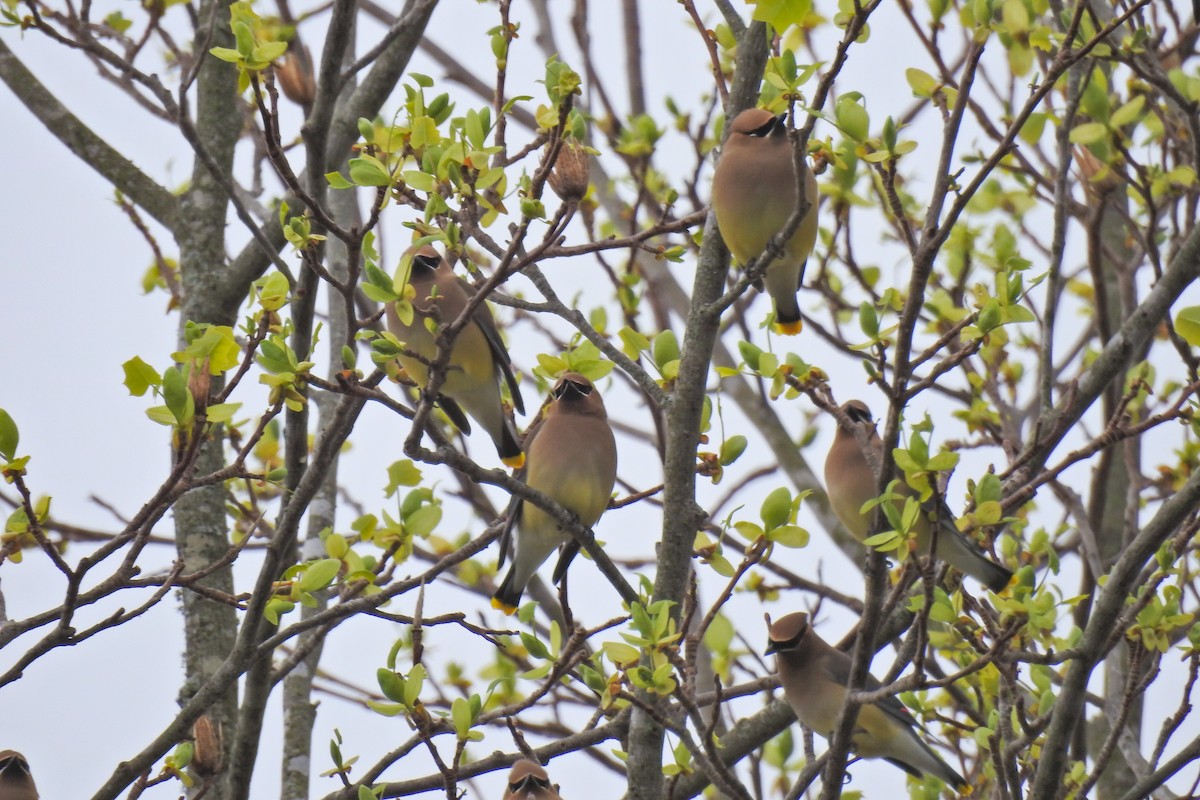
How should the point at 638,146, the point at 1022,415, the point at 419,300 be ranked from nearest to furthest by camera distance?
the point at 419,300, the point at 638,146, the point at 1022,415

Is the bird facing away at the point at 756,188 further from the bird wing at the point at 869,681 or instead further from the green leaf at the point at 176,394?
the green leaf at the point at 176,394

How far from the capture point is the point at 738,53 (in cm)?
389

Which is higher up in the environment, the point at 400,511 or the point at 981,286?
the point at 981,286

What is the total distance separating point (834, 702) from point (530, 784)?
1.27 metres

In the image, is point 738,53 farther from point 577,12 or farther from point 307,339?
point 577,12

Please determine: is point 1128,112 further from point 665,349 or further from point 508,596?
point 508,596

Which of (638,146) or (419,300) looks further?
(638,146)

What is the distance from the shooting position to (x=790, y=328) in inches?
205

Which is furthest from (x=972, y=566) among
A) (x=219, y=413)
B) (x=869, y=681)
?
(x=219, y=413)

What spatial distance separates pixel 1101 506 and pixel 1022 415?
543 millimetres

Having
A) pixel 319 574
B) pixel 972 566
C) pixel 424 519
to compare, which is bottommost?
pixel 319 574

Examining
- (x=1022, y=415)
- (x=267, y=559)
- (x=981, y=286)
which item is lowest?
(x=267, y=559)

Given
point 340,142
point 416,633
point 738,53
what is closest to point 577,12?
point 340,142

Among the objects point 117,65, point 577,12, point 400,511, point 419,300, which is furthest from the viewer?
Result: point 577,12
